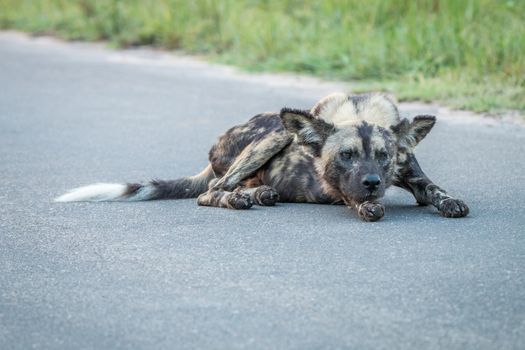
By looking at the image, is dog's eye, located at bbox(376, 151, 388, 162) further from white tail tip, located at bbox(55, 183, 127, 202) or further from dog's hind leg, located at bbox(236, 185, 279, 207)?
white tail tip, located at bbox(55, 183, 127, 202)

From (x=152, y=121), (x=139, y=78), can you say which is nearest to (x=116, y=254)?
(x=152, y=121)

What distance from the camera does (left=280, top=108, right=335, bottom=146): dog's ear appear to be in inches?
230

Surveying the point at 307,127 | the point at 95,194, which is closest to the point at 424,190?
the point at 307,127

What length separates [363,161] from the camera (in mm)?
5695

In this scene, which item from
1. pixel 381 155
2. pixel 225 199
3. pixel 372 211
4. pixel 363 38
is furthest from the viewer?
pixel 363 38

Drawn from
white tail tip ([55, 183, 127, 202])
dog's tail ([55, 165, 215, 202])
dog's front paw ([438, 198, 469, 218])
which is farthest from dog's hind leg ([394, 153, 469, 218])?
white tail tip ([55, 183, 127, 202])

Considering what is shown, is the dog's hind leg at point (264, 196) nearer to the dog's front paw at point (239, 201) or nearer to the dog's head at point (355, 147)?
the dog's front paw at point (239, 201)

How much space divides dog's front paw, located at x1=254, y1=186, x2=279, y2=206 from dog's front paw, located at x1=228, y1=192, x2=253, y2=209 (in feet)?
0.32

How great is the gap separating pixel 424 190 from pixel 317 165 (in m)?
0.60

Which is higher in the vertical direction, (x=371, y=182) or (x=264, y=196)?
(x=371, y=182)

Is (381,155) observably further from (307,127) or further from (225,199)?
(225,199)

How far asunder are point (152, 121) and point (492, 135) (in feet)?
9.50

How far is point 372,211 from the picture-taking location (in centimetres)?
536

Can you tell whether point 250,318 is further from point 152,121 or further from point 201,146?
point 152,121
